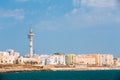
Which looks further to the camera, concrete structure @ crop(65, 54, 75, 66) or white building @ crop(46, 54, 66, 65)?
concrete structure @ crop(65, 54, 75, 66)

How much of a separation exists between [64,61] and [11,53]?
2178cm

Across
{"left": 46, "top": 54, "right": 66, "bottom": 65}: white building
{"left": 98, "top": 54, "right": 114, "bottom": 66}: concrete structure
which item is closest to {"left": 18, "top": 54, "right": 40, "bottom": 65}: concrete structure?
{"left": 46, "top": 54, "right": 66, "bottom": 65}: white building

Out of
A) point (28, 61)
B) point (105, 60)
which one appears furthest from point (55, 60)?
point (105, 60)

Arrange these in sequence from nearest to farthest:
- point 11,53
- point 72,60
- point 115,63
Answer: point 11,53 → point 72,60 → point 115,63

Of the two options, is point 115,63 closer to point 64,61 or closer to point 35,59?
point 64,61

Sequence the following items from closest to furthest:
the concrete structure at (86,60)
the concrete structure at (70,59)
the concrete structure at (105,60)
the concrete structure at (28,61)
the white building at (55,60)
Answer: the concrete structure at (28,61), the white building at (55,60), the concrete structure at (70,59), the concrete structure at (86,60), the concrete structure at (105,60)

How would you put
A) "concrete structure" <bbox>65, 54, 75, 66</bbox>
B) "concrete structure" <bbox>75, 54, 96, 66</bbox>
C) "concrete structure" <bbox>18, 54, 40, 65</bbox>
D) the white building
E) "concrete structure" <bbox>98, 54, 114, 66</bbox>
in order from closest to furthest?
"concrete structure" <bbox>18, 54, 40, 65</bbox>
the white building
"concrete structure" <bbox>65, 54, 75, 66</bbox>
"concrete structure" <bbox>75, 54, 96, 66</bbox>
"concrete structure" <bbox>98, 54, 114, 66</bbox>

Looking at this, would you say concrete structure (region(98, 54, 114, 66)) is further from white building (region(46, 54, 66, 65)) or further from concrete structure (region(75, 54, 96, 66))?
white building (region(46, 54, 66, 65))

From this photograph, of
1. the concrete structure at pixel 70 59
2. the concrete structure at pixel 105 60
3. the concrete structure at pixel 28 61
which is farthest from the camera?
the concrete structure at pixel 105 60

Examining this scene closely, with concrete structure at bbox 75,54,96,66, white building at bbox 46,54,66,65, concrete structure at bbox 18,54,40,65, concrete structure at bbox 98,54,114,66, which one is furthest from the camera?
concrete structure at bbox 98,54,114,66

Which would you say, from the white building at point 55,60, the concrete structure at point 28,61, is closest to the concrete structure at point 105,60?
the white building at point 55,60

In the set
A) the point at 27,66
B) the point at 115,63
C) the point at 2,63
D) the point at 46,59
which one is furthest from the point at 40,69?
the point at 115,63

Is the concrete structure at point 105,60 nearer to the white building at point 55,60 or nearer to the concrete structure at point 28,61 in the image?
the white building at point 55,60

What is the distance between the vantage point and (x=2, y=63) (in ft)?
467
